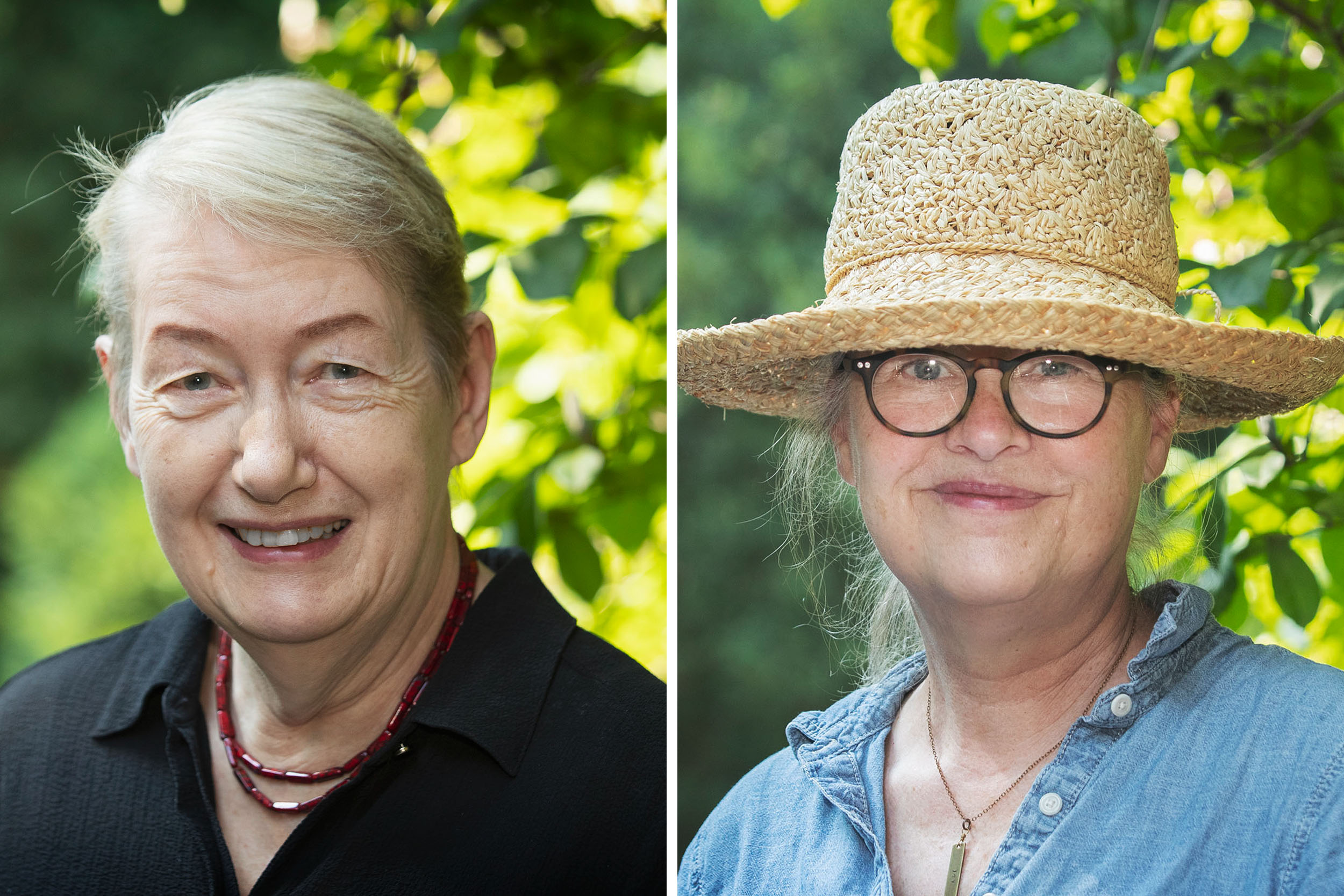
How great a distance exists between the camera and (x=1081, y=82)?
1.69 metres

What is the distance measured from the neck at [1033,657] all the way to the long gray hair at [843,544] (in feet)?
0.35

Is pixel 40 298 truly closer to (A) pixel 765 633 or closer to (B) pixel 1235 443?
(A) pixel 765 633

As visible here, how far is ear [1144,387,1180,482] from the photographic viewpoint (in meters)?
1.15

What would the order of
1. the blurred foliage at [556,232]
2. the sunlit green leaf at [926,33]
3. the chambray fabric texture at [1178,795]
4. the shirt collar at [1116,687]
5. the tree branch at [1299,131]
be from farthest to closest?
the blurred foliage at [556,232], the sunlit green leaf at [926,33], the tree branch at [1299,131], the shirt collar at [1116,687], the chambray fabric texture at [1178,795]

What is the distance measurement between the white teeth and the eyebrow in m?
0.22

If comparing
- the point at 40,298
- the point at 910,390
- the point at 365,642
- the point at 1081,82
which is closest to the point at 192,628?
the point at 365,642

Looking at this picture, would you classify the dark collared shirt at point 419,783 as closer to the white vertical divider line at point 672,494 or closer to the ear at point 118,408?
the white vertical divider line at point 672,494

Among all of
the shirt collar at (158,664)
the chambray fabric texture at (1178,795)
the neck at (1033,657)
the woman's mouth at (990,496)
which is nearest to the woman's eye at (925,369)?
the woman's mouth at (990,496)

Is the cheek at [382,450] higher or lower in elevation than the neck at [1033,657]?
higher

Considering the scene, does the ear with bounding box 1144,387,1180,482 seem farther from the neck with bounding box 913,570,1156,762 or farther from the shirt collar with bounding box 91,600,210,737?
the shirt collar with bounding box 91,600,210,737

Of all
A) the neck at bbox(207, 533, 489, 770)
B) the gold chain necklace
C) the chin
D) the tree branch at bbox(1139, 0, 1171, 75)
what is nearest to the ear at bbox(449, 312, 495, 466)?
the neck at bbox(207, 533, 489, 770)

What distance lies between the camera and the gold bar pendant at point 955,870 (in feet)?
3.60

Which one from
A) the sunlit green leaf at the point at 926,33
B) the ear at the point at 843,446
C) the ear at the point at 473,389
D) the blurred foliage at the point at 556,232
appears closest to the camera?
the ear at the point at 843,446

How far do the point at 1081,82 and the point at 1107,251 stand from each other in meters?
0.70
